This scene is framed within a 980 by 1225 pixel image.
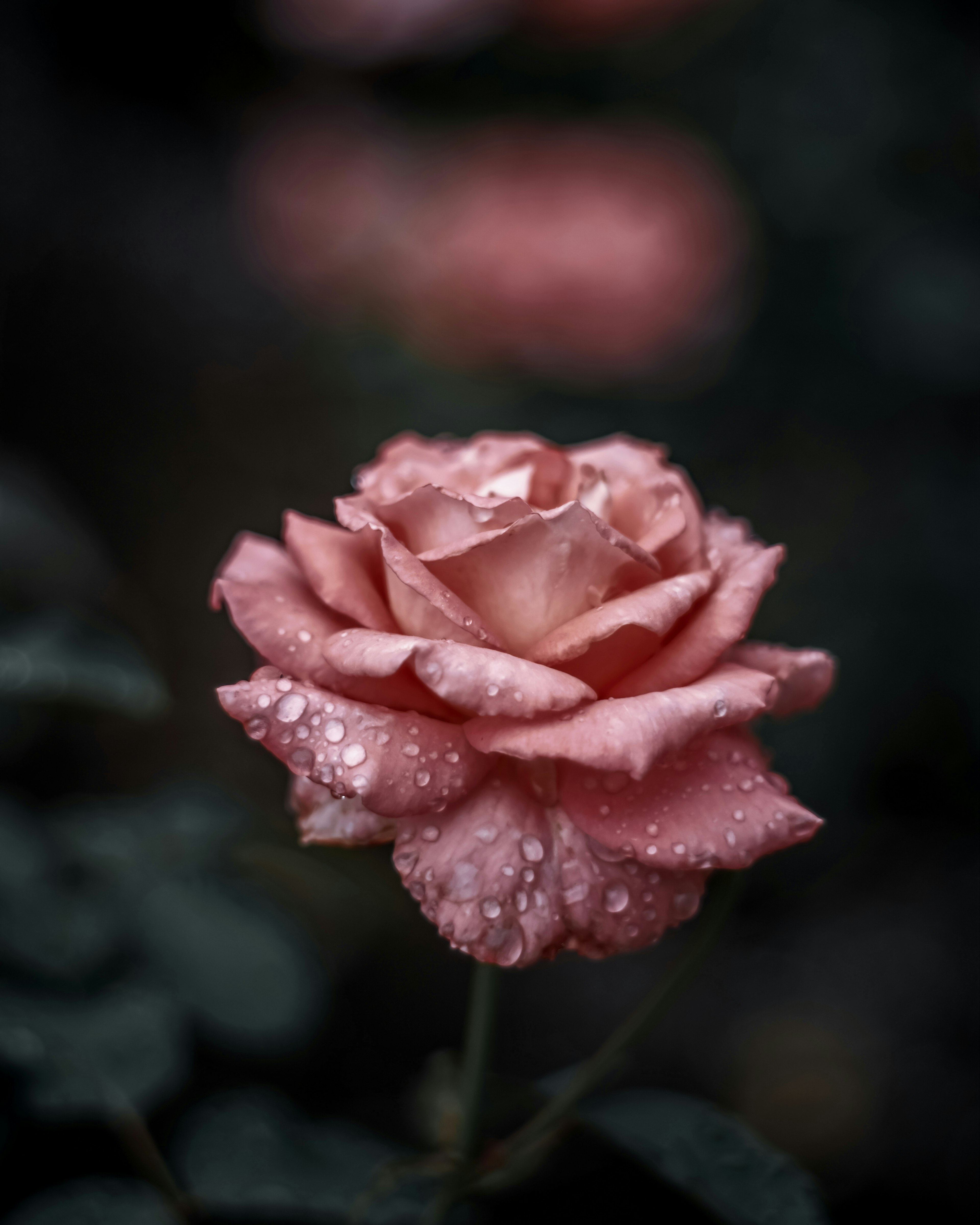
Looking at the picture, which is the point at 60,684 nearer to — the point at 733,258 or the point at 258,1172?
the point at 258,1172

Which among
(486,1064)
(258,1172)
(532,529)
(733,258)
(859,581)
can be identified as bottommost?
(258,1172)

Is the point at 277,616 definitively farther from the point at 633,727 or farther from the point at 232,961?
the point at 232,961

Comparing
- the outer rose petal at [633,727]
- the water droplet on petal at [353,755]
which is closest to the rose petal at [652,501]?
the outer rose petal at [633,727]

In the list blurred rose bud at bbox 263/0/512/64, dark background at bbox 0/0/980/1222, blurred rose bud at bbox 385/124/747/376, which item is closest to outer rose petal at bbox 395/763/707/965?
dark background at bbox 0/0/980/1222

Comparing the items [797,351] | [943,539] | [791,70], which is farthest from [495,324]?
[943,539]

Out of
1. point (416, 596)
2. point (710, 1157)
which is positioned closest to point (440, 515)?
point (416, 596)

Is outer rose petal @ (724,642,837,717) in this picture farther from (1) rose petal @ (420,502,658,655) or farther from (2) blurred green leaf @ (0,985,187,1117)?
(2) blurred green leaf @ (0,985,187,1117)

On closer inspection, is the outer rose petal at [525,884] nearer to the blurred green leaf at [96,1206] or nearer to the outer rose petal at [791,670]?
the outer rose petal at [791,670]
